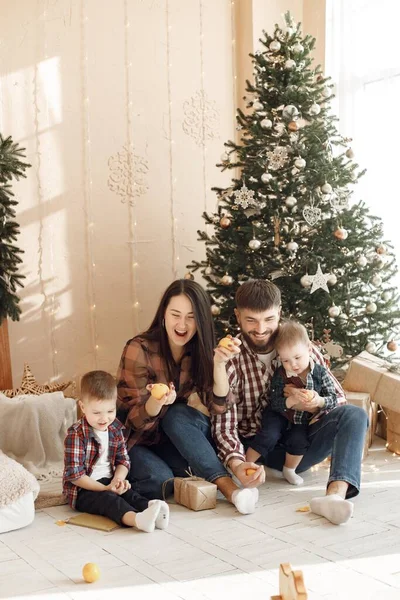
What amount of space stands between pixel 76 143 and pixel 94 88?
36 cm

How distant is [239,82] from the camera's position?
5.39m

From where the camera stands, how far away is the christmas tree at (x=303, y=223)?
4.16 meters

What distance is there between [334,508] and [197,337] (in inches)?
35.5

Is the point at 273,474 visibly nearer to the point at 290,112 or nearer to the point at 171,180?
the point at 290,112

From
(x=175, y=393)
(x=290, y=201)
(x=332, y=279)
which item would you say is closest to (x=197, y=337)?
(x=175, y=393)

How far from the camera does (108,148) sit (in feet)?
16.4

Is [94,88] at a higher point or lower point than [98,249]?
higher

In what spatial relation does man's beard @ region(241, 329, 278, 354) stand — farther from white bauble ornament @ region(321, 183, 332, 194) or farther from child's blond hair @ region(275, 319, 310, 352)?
white bauble ornament @ region(321, 183, 332, 194)

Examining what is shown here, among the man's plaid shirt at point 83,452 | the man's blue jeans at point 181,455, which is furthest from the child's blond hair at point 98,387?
the man's blue jeans at point 181,455

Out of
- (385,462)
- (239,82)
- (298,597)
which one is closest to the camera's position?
(298,597)

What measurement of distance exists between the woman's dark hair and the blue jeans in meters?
0.38

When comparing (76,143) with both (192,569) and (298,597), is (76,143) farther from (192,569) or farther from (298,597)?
(298,597)

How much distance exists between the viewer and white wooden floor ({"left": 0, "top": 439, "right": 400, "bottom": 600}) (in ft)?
7.98

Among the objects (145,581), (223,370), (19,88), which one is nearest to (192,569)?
(145,581)
